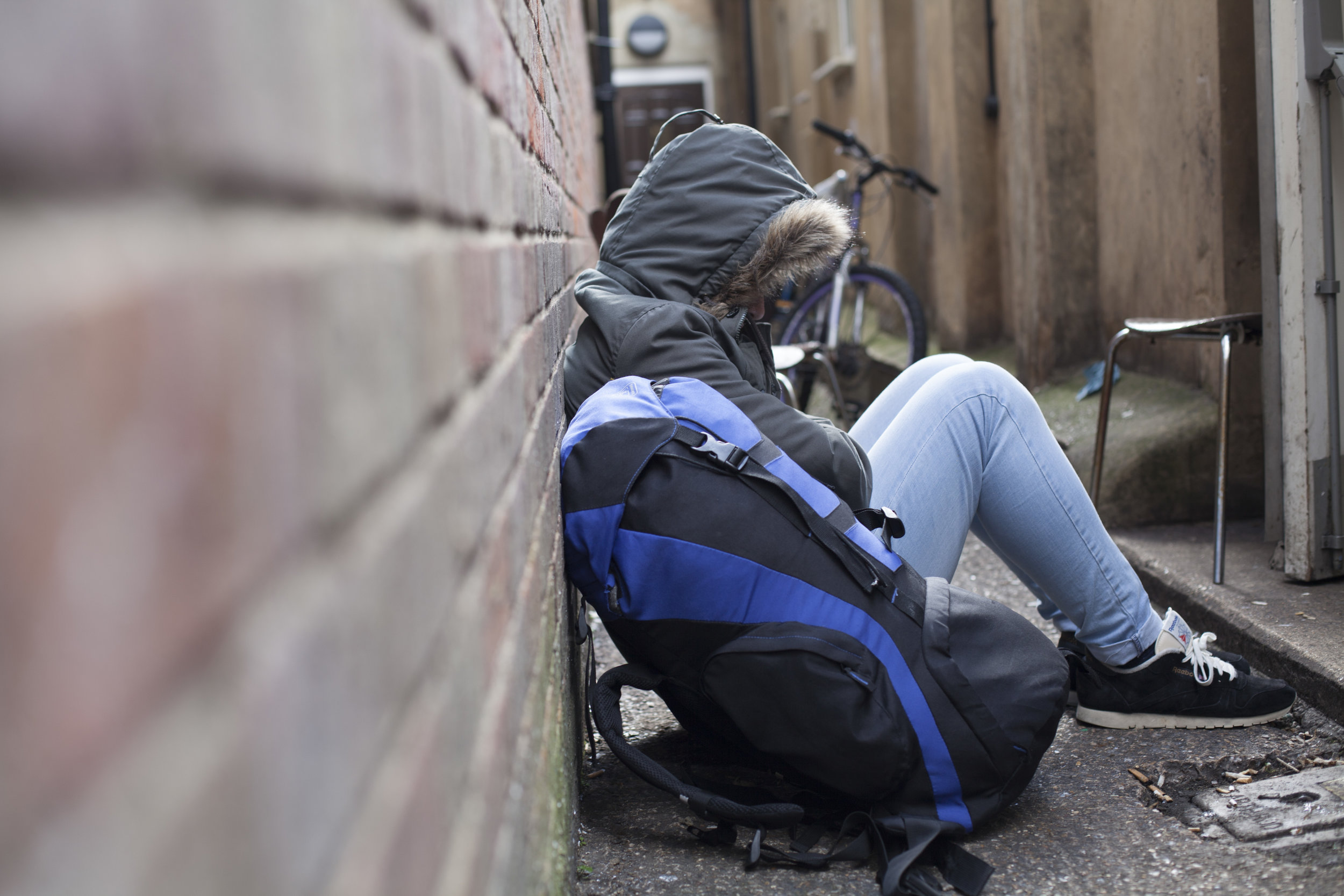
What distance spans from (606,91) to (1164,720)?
806 centimetres

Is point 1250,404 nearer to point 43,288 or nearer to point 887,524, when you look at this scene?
point 887,524

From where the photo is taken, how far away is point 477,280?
87cm

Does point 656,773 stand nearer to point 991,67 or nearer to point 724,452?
point 724,452

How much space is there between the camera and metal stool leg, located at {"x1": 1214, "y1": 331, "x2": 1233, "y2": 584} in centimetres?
281

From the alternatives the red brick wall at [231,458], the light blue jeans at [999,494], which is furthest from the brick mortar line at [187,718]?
the light blue jeans at [999,494]

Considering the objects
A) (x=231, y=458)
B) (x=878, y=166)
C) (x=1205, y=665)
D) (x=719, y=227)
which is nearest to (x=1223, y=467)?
(x=1205, y=665)

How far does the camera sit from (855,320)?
611 centimetres

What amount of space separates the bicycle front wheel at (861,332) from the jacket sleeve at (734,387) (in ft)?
13.0

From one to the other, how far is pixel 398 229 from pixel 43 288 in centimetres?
35

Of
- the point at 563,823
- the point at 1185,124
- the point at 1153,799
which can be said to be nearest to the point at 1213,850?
the point at 1153,799

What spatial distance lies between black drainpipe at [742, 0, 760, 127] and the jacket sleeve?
13.8 metres

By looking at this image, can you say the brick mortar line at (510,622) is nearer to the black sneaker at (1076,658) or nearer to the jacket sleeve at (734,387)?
the jacket sleeve at (734,387)

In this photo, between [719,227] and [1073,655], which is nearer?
[719,227]

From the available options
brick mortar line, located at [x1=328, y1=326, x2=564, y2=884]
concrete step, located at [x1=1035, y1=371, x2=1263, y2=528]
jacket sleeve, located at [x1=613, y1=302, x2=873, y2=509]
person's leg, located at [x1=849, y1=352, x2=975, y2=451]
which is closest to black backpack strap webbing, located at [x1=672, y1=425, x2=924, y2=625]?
jacket sleeve, located at [x1=613, y1=302, x2=873, y2=509]
